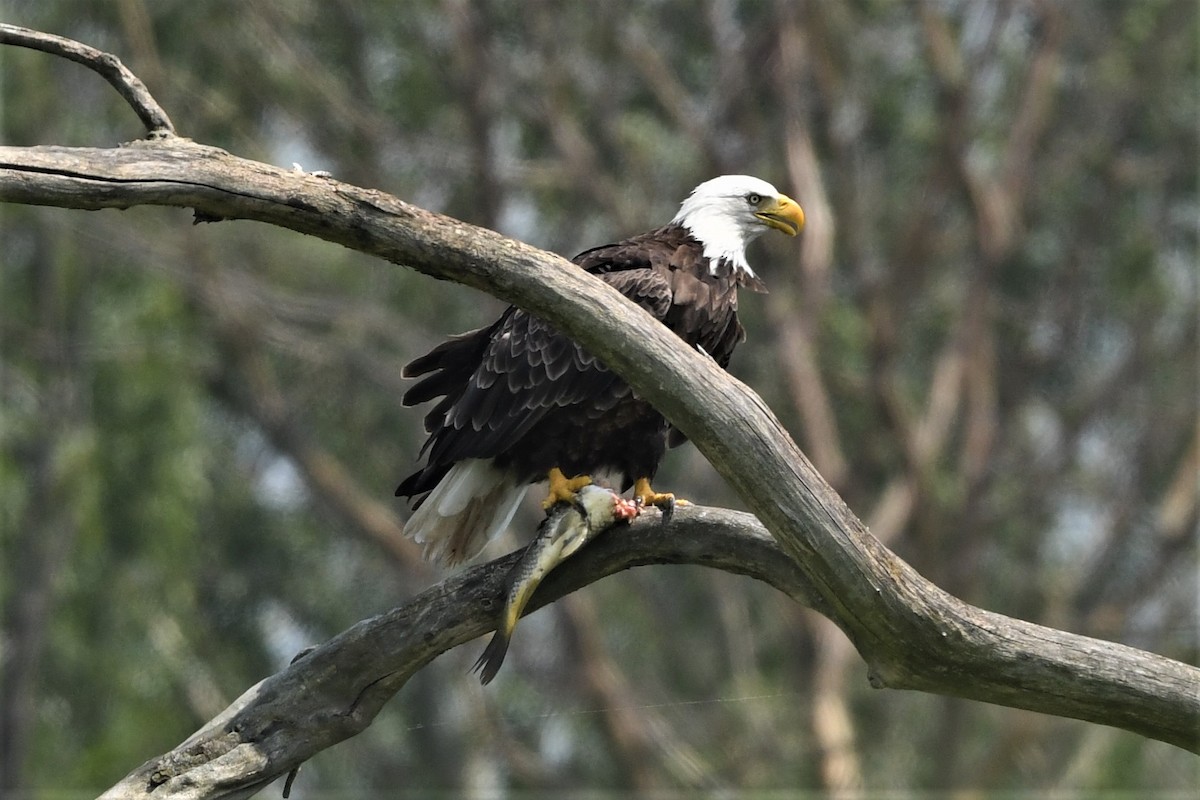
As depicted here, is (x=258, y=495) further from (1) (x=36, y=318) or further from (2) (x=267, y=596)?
(1) (x=36, y=318)

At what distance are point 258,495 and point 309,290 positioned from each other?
101 inches

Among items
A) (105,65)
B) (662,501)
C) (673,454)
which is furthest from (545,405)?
(673,454)

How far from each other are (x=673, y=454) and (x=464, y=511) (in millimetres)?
11675

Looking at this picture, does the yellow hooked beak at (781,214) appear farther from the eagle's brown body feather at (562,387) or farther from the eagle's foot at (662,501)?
the eagle's foot at (662,501)

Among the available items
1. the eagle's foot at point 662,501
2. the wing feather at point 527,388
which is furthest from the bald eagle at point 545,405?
the eagle's foot at point 662,501

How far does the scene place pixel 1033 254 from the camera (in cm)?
1792

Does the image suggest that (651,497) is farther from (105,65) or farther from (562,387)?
(105,65)

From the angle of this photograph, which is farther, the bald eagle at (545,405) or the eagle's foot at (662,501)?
the bald eagle at (545,405)

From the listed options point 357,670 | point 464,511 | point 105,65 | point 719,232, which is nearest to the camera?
point 105,65

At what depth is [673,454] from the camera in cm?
1750

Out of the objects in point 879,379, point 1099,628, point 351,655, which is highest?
point 879,379

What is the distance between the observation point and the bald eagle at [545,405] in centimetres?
564

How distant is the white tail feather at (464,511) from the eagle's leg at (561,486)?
176 mm

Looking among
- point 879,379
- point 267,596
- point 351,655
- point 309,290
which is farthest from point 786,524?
point 267,596
